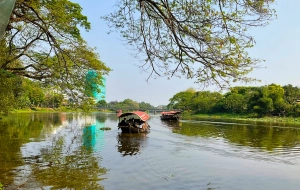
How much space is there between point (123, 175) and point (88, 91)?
5272mm

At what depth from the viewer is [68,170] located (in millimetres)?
10977

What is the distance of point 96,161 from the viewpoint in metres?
13.0

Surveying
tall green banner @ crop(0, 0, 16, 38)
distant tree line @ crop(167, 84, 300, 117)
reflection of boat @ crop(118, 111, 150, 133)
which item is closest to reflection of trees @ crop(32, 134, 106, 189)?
tall green banner @ crop(0, 0, 16, 38)

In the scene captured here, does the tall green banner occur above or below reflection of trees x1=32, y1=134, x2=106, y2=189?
above

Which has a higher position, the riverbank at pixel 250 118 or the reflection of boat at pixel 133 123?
the reflection of boat at pixel 133 123

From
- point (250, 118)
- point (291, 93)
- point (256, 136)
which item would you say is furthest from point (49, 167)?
point (291, 93)

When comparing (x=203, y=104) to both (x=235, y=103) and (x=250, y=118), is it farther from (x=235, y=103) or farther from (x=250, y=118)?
(x=250, y=118)

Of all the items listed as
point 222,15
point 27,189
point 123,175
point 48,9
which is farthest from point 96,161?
point 222,15

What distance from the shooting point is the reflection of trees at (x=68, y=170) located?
9266 millimetres

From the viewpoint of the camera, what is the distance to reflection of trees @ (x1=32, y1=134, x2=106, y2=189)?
9266 millimetres

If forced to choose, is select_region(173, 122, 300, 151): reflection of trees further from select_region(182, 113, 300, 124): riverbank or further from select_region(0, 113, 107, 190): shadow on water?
select_region(182, 113, 300, 124): riverbank

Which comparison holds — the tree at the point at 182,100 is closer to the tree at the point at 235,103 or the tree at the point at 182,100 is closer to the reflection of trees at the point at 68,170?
the tree at the point at 235,103

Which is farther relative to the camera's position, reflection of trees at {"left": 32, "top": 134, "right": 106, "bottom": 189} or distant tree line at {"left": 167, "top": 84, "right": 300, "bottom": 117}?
distant tree line at {"left": 167, "top": 84, "right": 300, "bottom": 117}

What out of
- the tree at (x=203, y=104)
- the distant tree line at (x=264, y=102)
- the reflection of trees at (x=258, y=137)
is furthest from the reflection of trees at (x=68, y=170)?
the tree at (x=203, y=104)
